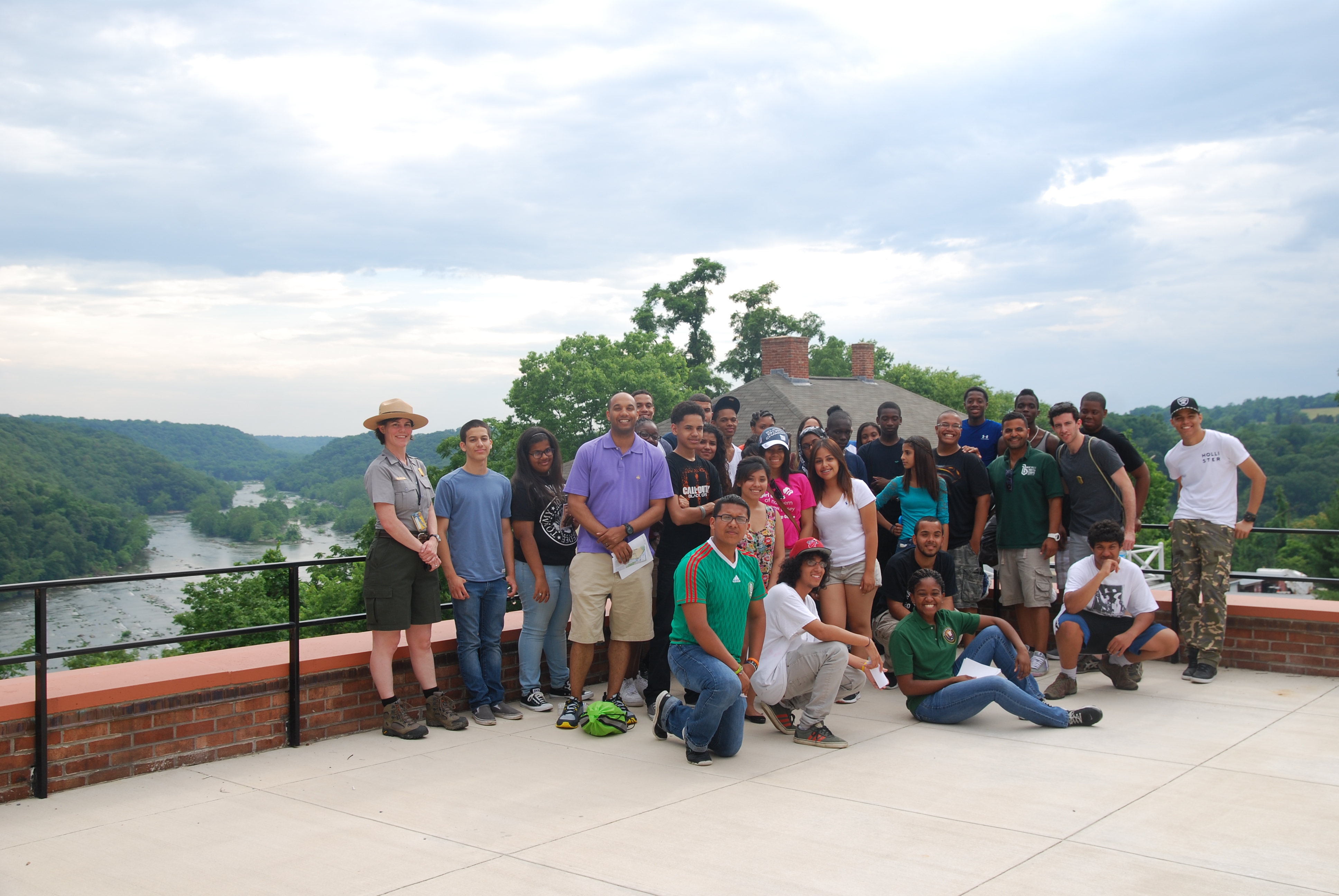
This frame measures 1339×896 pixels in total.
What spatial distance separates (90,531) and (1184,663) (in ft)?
263

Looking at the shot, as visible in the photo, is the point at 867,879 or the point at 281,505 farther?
the point at 281,505

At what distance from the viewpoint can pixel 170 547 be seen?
334ft

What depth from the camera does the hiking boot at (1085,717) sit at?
570 cm

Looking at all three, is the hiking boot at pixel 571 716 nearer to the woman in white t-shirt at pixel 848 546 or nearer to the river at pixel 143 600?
the woman in white t-shirt at pixel 848 546

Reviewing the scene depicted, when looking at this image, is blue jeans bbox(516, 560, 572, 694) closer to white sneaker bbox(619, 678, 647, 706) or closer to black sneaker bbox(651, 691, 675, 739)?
white sneaker bbox(619, 678, 647, 706)

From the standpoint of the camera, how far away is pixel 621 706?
588 cm

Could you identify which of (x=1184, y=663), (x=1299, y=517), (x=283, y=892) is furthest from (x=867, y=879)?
(x=1299, y=517)

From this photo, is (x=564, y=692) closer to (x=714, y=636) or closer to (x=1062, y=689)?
(x=714, y=636)

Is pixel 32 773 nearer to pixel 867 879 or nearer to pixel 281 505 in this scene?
pixel 867 879

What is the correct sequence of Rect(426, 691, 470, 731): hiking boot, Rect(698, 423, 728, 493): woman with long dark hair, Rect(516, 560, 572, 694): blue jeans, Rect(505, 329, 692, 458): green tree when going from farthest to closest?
1. Rect(505, 329, 692, 458): green tree
2. Rect(698, 423, 728, 493): woman with long dark hair
3. Rect(516, 560, 572, 694): blue jeans
4. Rect(426, 691, 470, 731): hiking boot

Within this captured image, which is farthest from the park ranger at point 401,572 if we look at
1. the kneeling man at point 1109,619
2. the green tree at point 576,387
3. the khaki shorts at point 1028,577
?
the green tree at point 576,387

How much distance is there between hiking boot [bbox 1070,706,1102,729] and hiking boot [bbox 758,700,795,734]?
1639mm

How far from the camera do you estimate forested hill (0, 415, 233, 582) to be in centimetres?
6631

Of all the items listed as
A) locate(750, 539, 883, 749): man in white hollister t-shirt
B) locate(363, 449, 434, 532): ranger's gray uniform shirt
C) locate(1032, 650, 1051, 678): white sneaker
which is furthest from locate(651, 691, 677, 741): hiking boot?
locate(1032, 650, 1051, 678): white sneaker
